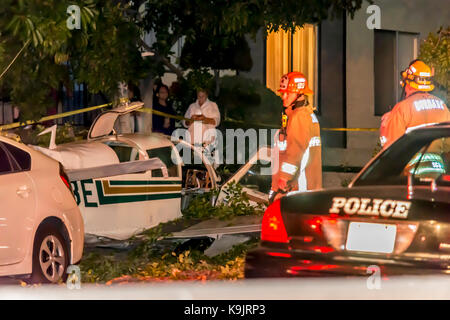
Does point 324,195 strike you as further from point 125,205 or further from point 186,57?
point 186,57

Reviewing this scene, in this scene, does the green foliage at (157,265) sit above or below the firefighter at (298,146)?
below

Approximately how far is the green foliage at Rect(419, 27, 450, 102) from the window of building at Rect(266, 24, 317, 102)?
2104 mm

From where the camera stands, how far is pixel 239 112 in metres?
18.9

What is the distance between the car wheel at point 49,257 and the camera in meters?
8.59

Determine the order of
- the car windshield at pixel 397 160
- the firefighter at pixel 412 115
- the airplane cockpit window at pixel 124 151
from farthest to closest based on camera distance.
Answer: the airplane cockpit window at pixel 124 151
the firefighter at pixel 412 115
the car windshield at pixel 397 160

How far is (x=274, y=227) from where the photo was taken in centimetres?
693

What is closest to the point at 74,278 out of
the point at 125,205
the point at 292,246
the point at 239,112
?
the point at 125,205

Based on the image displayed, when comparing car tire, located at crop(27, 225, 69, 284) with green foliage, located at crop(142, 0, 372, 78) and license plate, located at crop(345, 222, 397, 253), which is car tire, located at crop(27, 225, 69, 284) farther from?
green foliage, located at crop(142, 0, 372, 78)

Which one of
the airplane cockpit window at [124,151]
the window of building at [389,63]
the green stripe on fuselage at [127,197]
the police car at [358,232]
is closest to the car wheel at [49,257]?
the green stripe on fuselage at [127,197]

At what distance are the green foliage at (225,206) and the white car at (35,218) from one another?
2996mm

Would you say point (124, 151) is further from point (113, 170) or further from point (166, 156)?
point (113, 170)

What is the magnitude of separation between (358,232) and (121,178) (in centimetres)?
480

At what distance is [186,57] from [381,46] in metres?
7.22

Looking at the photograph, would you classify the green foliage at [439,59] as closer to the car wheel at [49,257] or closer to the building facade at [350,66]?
the building facade at [350,66]
